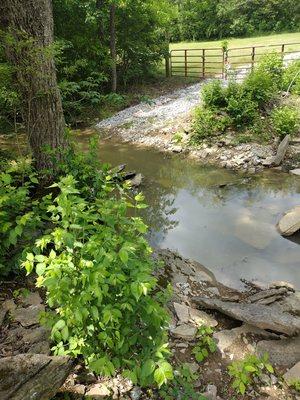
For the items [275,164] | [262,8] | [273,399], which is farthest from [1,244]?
[262,8]

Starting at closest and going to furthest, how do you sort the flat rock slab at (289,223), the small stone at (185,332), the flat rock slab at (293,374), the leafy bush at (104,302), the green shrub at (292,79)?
the leafy bush at (104,302), the flat rock slab at (293,374), the small stone at (185,332), the flat rock slab at (289,223), the green shrub at (292,79)

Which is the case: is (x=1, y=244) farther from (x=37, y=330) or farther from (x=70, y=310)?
(x=70, y=310)

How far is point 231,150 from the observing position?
36.0 feet

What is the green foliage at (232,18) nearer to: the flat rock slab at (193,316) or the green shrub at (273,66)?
the green shrub at (273,66)

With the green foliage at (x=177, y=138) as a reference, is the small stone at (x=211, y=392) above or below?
below

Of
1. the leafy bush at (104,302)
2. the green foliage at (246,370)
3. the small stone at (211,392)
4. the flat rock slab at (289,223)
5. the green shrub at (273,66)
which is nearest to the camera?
the leafy bush at (104,302)

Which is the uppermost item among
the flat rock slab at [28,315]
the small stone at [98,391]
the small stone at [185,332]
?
the flat rock slab at [28,315]

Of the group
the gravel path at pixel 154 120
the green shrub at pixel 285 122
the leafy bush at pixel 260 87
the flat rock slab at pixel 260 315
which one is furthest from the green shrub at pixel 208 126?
the flat rock slab at pixel 260 315

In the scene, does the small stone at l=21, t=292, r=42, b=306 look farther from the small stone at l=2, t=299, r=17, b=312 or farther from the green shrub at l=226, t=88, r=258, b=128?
the green shrub at l=226, t=88, r=258, b=128

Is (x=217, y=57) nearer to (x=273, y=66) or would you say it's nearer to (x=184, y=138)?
(x=273, y=66)

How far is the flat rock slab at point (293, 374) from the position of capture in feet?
11.7

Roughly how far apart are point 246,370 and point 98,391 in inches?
60.1

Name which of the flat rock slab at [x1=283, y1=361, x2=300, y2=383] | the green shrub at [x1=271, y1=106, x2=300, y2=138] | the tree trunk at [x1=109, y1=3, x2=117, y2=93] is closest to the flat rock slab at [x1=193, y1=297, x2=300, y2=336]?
the flat rock slab at [x1=283, y1=361, x2=300, y2=383]

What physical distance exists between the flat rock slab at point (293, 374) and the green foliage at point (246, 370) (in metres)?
0.15
